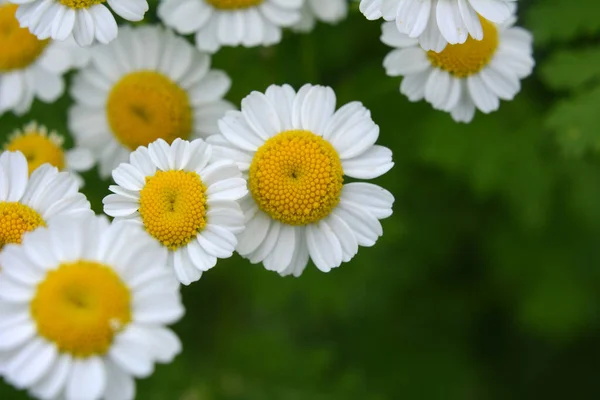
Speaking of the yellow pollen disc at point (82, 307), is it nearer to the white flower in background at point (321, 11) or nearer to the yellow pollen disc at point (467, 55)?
the yellow pollen disc at point (467, 55)

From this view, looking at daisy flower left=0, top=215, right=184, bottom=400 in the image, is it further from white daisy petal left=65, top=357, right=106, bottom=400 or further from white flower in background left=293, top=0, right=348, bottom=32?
white flower in background left=293, top=0, right=348, bottom=32

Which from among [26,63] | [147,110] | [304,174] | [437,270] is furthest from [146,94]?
[437,270]

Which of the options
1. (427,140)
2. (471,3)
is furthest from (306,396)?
(471,3)

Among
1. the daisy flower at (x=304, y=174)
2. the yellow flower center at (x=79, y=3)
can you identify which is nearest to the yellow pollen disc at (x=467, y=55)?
the daisy flower at (x=304, y=174)

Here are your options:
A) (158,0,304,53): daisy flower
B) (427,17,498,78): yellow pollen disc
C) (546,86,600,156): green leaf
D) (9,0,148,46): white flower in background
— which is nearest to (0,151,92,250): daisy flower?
(9,0,148,46): white flower in background

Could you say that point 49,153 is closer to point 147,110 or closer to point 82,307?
point 147,110

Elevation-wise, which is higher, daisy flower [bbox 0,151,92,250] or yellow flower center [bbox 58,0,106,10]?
yellow flower center [bbox 58,0,106,10]
